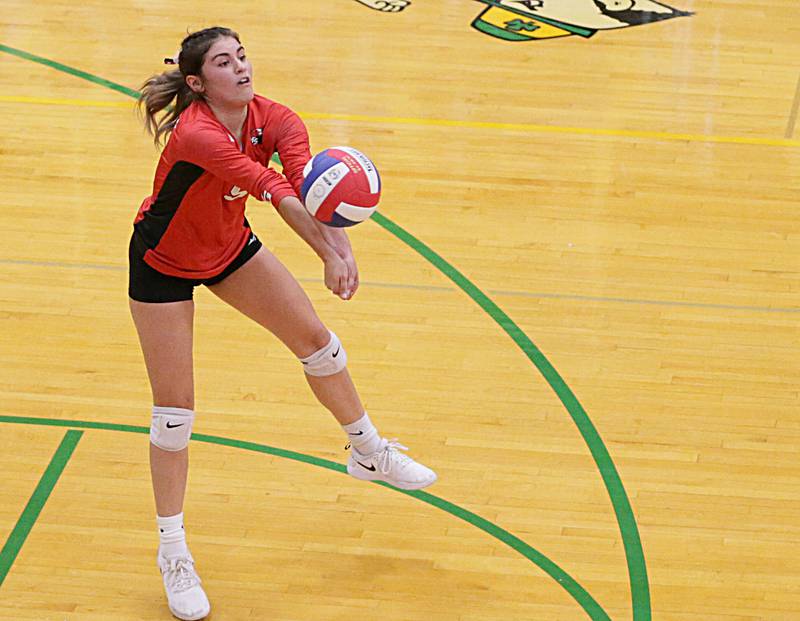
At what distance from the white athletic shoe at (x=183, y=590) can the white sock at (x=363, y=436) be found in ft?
2.36

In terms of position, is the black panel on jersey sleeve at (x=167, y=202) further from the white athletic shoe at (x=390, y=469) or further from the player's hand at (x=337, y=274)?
the white athletic shoe at (x=390, y=469)

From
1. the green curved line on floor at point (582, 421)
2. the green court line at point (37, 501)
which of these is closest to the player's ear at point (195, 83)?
the green court line at point (37, 501)

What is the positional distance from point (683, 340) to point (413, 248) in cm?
144

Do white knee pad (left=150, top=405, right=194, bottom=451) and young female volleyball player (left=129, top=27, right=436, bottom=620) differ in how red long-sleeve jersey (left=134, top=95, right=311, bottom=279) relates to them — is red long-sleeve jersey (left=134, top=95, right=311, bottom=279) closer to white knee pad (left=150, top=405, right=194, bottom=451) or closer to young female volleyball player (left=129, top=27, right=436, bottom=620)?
young female volleyball player (left=129, top=27, right=436, bottom=620)

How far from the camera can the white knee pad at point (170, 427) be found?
4.13m

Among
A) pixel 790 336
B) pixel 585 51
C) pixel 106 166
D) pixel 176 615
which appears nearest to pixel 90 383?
pixel 176 615

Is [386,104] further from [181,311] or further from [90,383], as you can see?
[181,311]

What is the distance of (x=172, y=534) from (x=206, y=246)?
0.99 meters

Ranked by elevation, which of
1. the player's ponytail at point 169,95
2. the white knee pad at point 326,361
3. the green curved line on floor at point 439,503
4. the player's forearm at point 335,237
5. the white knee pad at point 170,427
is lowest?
the green curved line on floor at point 439,503

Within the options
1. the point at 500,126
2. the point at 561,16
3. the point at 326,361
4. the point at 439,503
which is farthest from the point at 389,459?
the point at 561,16

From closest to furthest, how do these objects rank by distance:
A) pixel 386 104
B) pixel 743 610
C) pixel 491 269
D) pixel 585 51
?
pixel 743 610, pixel 491 269, pixel 386 104, pixel 585 51

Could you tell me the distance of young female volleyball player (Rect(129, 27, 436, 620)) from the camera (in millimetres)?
3838

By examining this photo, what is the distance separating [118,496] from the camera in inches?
191

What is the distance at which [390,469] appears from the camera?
468 centimetres
